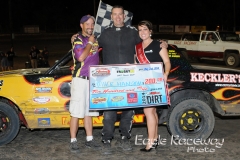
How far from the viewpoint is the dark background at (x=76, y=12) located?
2657 inches

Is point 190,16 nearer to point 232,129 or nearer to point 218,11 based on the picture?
point 218,11

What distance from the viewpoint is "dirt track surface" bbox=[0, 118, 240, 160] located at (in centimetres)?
496

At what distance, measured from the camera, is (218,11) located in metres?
57.6

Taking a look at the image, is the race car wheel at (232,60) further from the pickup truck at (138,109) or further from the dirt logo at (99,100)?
the dirt logo at (99,100)

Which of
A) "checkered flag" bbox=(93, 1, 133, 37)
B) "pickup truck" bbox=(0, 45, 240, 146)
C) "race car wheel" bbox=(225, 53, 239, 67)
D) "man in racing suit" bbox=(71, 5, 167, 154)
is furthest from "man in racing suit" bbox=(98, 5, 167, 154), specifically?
"race car wheel" bbox=(225, 53, 239, 67)

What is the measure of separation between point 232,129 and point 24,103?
3.37m

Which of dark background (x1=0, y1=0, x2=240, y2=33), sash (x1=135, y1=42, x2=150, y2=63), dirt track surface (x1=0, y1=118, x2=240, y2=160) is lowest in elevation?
dirt track surface (x1=0, y1=118, x2=240, y2=160)

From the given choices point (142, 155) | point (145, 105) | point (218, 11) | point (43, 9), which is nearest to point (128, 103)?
point (145, 105)

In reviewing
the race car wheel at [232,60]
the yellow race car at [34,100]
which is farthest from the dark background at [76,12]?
the yellow race car at [34,100]

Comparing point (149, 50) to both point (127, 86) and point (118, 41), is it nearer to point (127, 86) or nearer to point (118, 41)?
point (118, 41)

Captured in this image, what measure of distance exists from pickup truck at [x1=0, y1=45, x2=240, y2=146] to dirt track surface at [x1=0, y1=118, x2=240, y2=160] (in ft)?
0.87

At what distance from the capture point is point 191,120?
551cm

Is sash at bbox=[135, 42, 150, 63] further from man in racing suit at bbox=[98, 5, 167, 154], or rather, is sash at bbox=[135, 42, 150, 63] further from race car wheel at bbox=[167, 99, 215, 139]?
race car wheel at bbox=[167, 99, 215, 139]

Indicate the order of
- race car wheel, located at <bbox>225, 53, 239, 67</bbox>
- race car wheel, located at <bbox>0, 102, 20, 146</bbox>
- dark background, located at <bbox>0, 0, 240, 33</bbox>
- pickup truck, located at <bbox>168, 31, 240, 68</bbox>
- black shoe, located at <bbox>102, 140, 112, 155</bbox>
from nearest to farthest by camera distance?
black shoe, located at <bbox>102, 140, 112, 155</bbox>
race car wheel, located at <bbox>0, 102, 20, 146</bbox>
race car wheel, located at <bbox>225, 53, 239, 67</bbox>
pickup truck, located at <bbox>168, 31, 240, 68</bbox>
dark background, located at <bbox>0, 0, 240, 33</bbox>
